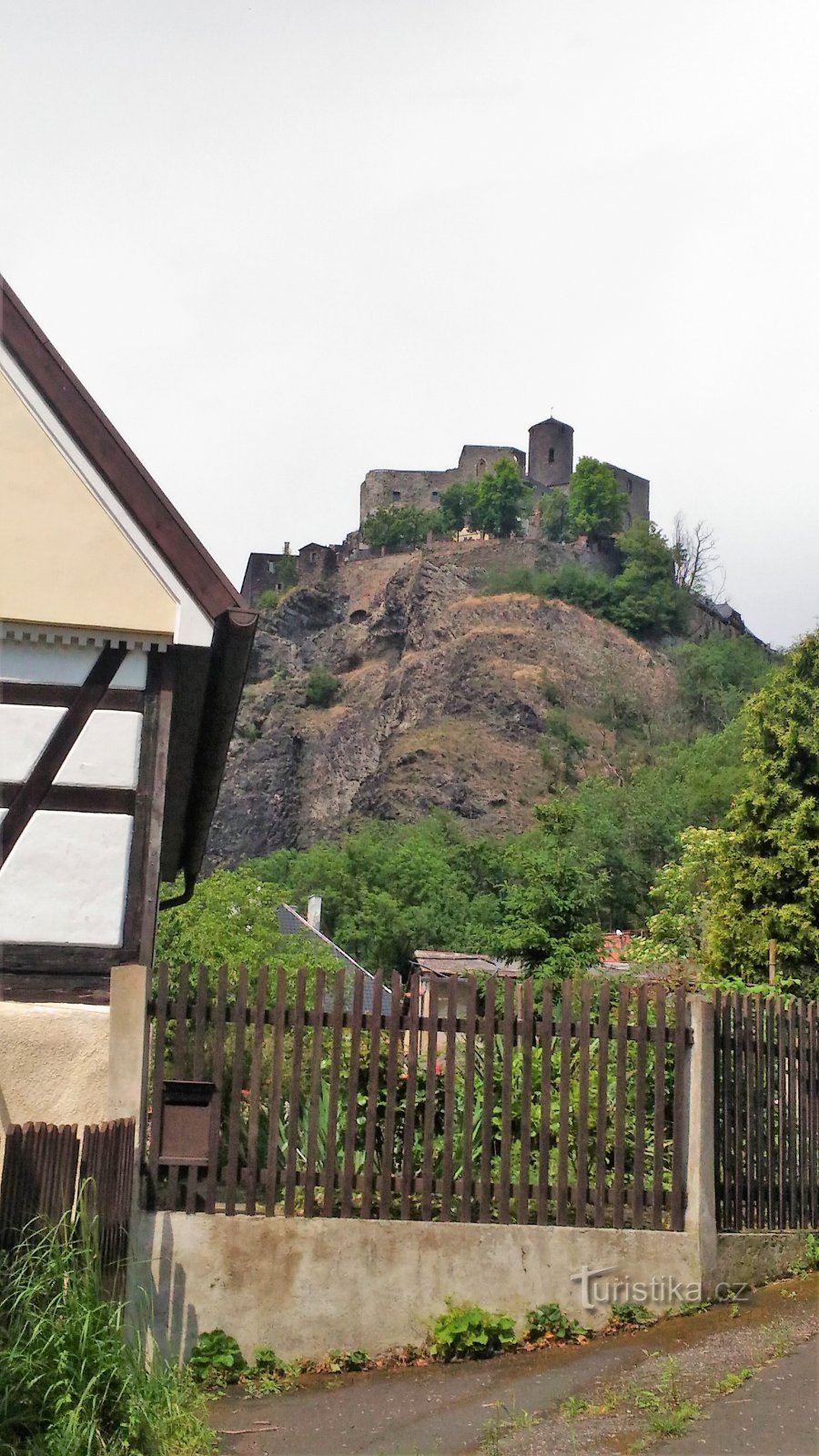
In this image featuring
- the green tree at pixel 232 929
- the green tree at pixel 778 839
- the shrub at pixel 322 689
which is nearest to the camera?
the green tree at pixel 778 839

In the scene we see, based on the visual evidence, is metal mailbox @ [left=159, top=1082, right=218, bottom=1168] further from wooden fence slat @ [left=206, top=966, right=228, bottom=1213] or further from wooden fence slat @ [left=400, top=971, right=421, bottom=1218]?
wooden fence slat @ [left=400, top=971, right=421, bottom=1218]

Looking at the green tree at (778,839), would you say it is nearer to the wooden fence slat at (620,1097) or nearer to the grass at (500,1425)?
the wooden fence slat at (620,1097)

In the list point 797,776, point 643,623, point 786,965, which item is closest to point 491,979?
point 786,965

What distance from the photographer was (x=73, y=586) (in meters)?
7.77

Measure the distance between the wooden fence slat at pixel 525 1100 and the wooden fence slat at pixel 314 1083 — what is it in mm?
1154

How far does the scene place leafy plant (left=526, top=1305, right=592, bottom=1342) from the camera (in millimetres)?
7848

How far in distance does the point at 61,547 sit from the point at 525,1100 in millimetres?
4127

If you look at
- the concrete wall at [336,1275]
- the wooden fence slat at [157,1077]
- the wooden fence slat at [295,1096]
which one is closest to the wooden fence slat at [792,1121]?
the concrete wall at [336,1275]

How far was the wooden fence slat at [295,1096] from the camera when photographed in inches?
305

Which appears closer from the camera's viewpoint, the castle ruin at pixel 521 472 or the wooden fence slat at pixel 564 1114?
the wooden fence slat at pixel 564 1114

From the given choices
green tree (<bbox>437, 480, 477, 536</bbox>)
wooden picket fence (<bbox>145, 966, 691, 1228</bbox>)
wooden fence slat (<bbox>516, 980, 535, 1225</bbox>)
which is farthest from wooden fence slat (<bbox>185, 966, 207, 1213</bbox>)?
green tree (<bbox>437, 480, 477, 536</bbox>)

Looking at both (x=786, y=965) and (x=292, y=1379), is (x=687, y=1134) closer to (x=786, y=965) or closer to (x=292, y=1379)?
(x=292, y=1379)

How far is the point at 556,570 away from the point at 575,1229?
94588 millimetres

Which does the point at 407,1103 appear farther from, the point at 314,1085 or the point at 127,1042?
the point at 127,1042
